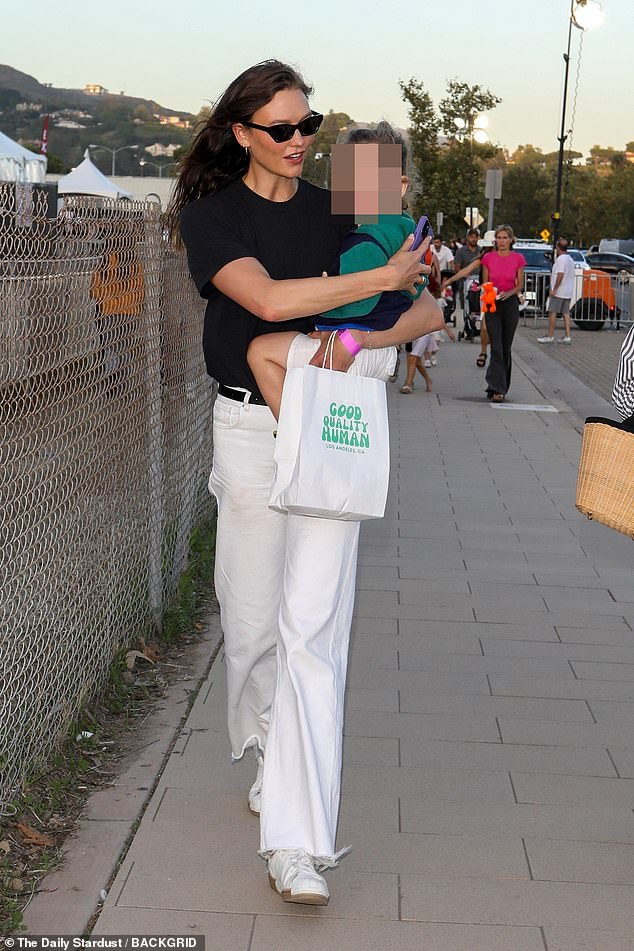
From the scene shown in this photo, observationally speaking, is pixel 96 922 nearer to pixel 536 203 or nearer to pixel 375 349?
pixel 375 349

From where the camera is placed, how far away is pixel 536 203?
390 ft

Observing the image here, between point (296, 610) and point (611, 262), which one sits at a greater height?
point (296, 610)

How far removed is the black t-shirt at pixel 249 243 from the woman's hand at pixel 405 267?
0.37 metres

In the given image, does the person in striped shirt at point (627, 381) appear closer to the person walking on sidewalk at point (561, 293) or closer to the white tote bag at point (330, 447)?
the white tote bag at point (330, 447)

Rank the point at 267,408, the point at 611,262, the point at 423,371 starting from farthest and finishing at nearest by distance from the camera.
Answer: the point at 611,262, the point at 423,371, the point at 267,408

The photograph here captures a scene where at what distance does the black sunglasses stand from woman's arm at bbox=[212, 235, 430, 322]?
38cm

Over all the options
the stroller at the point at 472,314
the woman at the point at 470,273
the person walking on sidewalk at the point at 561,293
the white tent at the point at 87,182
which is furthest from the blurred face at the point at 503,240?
the white tent at the point at 87,182

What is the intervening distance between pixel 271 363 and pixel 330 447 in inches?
11.7

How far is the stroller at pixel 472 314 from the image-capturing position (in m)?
23.3

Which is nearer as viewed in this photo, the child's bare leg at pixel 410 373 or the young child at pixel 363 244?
the young child at pixel 363 244

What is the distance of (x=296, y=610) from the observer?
3354 mm

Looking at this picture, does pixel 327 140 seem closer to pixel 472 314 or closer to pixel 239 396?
pixel 239 396

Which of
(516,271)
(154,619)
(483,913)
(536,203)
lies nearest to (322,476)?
(483,913)

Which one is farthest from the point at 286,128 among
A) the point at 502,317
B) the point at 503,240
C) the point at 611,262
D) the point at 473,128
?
the point at 611,262
